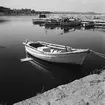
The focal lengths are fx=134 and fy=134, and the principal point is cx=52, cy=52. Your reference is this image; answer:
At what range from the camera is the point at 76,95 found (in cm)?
430

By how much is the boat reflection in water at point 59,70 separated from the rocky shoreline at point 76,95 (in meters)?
5.36

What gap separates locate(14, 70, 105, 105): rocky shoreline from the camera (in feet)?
12.9

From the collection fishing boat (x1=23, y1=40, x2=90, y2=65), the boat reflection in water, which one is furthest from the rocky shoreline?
fishing boat (x1=23, y1=40, x2=90, y2=65)

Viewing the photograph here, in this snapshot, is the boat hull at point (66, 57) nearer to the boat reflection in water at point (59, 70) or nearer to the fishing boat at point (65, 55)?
the fishing boat at point (65, 55)

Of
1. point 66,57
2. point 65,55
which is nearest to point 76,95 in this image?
point 65,55

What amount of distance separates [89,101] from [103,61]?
10357 millimetres

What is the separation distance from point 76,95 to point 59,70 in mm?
7818

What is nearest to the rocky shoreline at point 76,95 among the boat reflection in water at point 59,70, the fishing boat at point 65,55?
the boat reflection in water at point 59,70

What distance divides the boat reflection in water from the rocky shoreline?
536 centimetres

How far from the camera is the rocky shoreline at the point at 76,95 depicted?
393 cm

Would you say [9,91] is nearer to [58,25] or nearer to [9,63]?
[9,63]

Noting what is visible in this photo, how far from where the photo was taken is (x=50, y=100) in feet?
13.4

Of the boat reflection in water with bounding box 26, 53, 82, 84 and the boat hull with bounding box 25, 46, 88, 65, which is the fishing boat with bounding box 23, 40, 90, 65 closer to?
the boat hull with bounding box 25, 46, 88, 65

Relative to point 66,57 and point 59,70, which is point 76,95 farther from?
point 66,57
